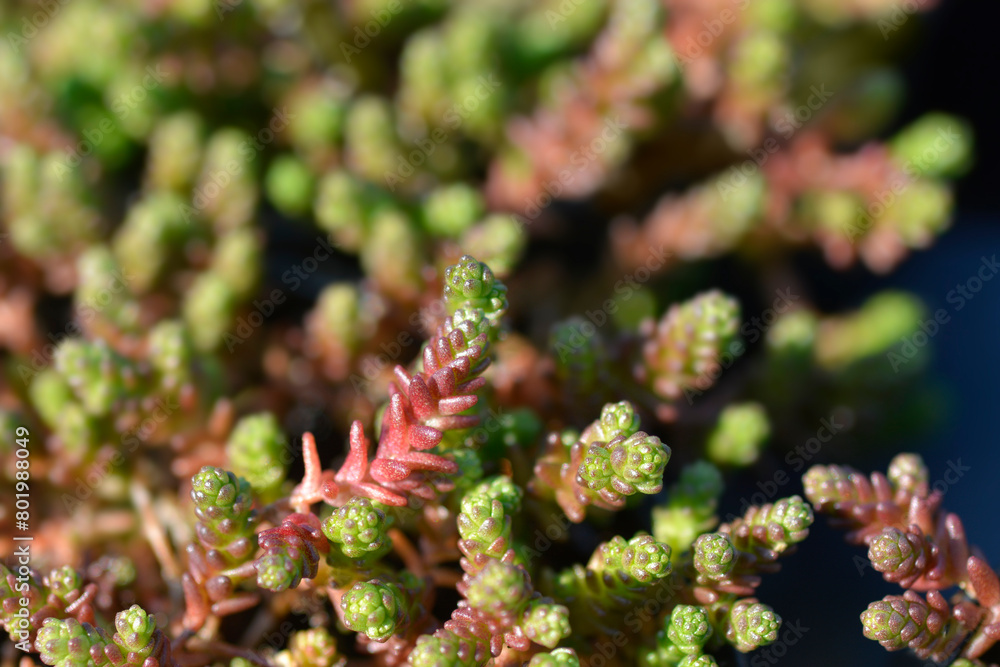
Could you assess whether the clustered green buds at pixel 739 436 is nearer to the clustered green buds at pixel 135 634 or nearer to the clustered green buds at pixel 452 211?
the clustered green buds at pixel 452 211

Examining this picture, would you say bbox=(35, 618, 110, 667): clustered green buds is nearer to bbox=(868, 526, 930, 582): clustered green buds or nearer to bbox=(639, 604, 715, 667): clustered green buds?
bbox=(639, 604, 715, 667): clustered green buds

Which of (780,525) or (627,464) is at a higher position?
(627,464)

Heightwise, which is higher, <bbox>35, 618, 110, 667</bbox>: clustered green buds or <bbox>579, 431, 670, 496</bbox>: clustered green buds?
<bbox>35, 618, 110, 667</bbox>: clustered green buds

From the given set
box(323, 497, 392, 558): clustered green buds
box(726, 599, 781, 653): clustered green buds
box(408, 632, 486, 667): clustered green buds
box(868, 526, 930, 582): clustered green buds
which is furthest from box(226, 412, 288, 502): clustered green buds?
box(868, 526, 930, 582): clustered green buds

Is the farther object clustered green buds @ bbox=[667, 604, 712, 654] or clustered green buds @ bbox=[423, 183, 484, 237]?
clustered green buds @ bbox=[423, 183, 484, 237]

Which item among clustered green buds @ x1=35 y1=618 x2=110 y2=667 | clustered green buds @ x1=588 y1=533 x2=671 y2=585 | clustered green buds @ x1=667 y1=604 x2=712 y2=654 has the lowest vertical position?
clustered green buds @ x1=667 y1=604 x2=712 y2=654

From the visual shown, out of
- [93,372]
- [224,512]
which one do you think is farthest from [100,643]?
[93,372]

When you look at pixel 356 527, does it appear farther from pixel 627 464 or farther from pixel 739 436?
pixel 739 436

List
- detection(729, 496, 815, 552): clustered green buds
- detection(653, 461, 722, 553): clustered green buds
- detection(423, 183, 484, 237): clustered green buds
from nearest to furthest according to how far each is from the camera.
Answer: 1. detection(729, 496, 815, 552): clustered green buds
2. detection(653, 461, 722, 553): clustered green buds
3. detection(423, 183, 484, 237): clustered green buds
